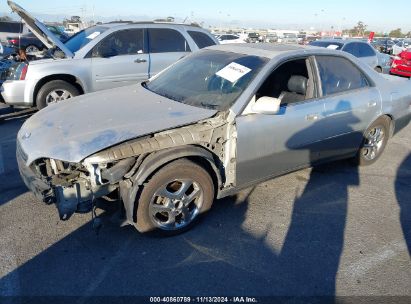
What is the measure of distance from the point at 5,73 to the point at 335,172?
20.1 ft

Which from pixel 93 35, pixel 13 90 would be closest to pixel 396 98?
pixel 93 35

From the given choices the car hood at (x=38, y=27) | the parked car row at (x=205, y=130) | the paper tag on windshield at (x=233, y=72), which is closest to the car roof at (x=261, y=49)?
the parked car row at (x=205, y=130)

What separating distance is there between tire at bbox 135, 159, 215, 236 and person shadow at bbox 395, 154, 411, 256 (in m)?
1.97

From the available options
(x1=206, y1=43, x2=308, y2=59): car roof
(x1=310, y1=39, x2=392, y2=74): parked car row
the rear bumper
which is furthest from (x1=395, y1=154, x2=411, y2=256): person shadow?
the rear bumper

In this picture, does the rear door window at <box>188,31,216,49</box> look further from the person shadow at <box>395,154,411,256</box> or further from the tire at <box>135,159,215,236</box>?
the tire at <box>135,159,215,236</box>

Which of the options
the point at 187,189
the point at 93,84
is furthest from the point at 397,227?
the point at 93,84

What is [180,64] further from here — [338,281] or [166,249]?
[338,281]

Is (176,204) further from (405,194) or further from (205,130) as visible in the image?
(405,194)

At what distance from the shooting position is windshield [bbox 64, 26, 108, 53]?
6.81 metres

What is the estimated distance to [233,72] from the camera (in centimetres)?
355

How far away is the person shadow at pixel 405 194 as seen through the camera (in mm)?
3533

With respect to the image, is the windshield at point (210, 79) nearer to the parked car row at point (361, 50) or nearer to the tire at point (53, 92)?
the tire at point (53, 92)

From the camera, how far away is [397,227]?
3.57 m

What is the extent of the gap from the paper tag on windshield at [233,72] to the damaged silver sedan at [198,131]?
11 mm
